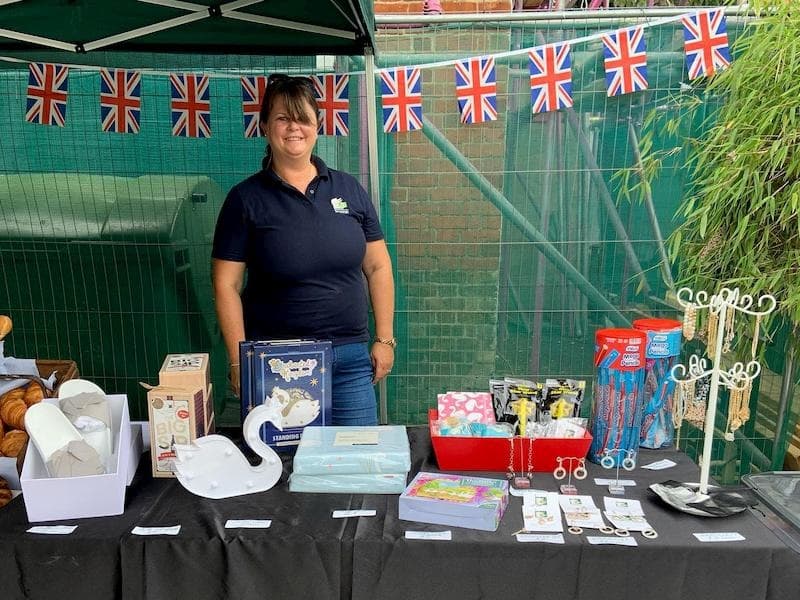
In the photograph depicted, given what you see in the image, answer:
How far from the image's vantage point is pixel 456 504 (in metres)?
1.30

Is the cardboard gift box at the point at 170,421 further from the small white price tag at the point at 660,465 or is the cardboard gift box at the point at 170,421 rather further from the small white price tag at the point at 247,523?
the small white price tag at the point at 660,465

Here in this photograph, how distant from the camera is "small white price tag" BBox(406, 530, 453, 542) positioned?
4.12 feet

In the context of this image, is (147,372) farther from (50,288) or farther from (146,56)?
(146,56)

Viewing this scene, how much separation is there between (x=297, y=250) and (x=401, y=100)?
43.8 inches

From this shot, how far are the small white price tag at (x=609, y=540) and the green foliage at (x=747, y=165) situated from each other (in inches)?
56.1

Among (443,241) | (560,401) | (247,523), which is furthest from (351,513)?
(443,241)

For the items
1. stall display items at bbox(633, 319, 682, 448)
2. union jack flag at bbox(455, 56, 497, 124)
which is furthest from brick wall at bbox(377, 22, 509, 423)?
stall display items at bbox(633, 319, 682, 448)

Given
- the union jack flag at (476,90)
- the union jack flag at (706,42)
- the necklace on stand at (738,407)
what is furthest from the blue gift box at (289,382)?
the union jack flag at (706,42)

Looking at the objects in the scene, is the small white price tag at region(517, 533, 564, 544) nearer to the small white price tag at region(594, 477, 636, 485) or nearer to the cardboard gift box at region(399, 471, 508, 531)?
the cardboard gift box at region(399, 471, 508, 531)

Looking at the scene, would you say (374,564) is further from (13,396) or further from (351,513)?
(13,396)

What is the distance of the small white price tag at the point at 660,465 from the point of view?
157cm

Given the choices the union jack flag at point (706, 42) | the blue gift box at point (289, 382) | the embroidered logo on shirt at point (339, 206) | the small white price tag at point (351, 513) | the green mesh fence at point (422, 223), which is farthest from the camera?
the green mesh fence at point (422, 223)

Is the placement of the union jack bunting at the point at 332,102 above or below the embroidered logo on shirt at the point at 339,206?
above

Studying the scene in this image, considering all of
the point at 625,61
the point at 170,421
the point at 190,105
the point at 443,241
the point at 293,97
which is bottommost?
the point at 170,421
